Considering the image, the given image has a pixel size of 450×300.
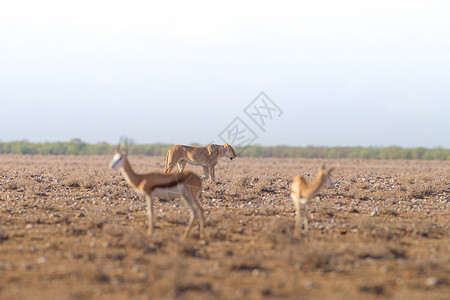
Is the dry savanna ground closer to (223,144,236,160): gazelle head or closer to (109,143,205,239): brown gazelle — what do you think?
(109,143,205,239): brown gazelle

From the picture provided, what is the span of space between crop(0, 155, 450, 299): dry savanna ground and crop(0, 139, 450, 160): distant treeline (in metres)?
59.9

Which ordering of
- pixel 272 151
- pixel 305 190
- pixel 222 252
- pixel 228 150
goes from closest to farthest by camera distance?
pixel 222 252 < pixel 305 190 < pixel 228 150 < pixel 272 151

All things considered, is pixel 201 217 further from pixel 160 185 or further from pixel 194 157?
pixel 194 157

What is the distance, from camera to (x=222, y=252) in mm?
9305

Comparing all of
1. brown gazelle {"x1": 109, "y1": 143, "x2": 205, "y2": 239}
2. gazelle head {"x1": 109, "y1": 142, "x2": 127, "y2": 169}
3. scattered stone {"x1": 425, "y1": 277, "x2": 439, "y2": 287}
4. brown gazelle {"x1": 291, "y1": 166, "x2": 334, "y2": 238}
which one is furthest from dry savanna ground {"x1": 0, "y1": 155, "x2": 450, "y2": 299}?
gazelle head {"x1": 109, "y1": 142, "x2": 127, "y2": 169}

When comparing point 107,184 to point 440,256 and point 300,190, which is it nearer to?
point 300,190

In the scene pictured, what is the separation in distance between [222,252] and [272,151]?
74.9m

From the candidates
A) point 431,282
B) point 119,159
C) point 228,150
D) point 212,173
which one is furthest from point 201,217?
point 228,150

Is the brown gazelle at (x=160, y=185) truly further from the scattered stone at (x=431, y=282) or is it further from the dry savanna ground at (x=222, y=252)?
the scattered stone at (x=431, y=282)

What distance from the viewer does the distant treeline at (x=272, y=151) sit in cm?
7219

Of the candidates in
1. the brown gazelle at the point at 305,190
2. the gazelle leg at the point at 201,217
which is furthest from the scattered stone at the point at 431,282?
the gazelle leg at the point at 201,217

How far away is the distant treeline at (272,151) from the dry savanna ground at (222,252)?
59.9m

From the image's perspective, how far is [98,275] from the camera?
733cm

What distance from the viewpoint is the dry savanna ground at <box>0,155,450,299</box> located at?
22.9 feet
